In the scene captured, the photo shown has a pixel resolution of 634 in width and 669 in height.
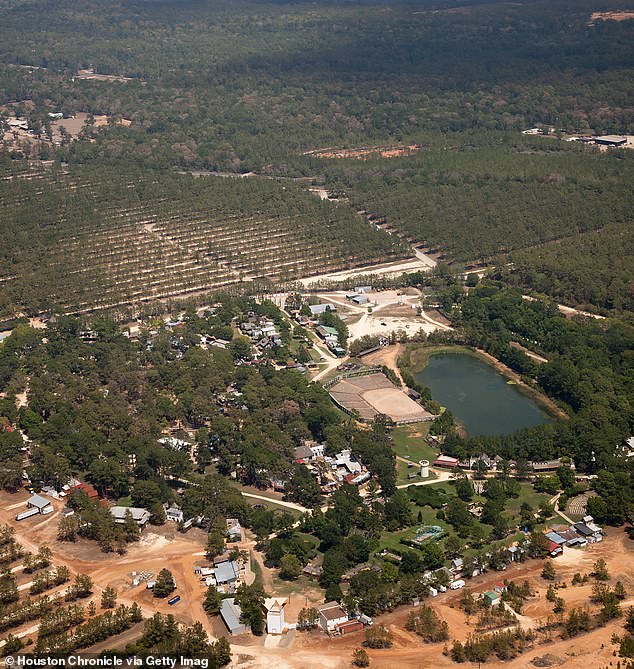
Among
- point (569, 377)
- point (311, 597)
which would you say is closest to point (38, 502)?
point (311, 597)

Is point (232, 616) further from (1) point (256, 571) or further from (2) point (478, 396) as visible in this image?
(2) point (478, 396)

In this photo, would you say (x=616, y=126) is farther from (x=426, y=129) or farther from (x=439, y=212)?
(x=439, y=212)

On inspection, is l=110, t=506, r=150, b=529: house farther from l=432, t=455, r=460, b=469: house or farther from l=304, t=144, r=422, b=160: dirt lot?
l=304, t=144, r=422, b=160: dirt lot

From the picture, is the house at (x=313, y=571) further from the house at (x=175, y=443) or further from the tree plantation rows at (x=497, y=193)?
the tree plantation rows at (x=497, y=193)

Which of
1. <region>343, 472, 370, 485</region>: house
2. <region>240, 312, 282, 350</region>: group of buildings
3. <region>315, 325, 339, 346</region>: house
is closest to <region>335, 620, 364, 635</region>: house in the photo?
<region>343, 472, 370, 485</region>: house

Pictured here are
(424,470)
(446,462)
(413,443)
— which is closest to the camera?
(424,470)

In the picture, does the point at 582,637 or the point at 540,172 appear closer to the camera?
the point at 582,637

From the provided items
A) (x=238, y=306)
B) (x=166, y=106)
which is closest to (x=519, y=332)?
(x=238, y=306)
